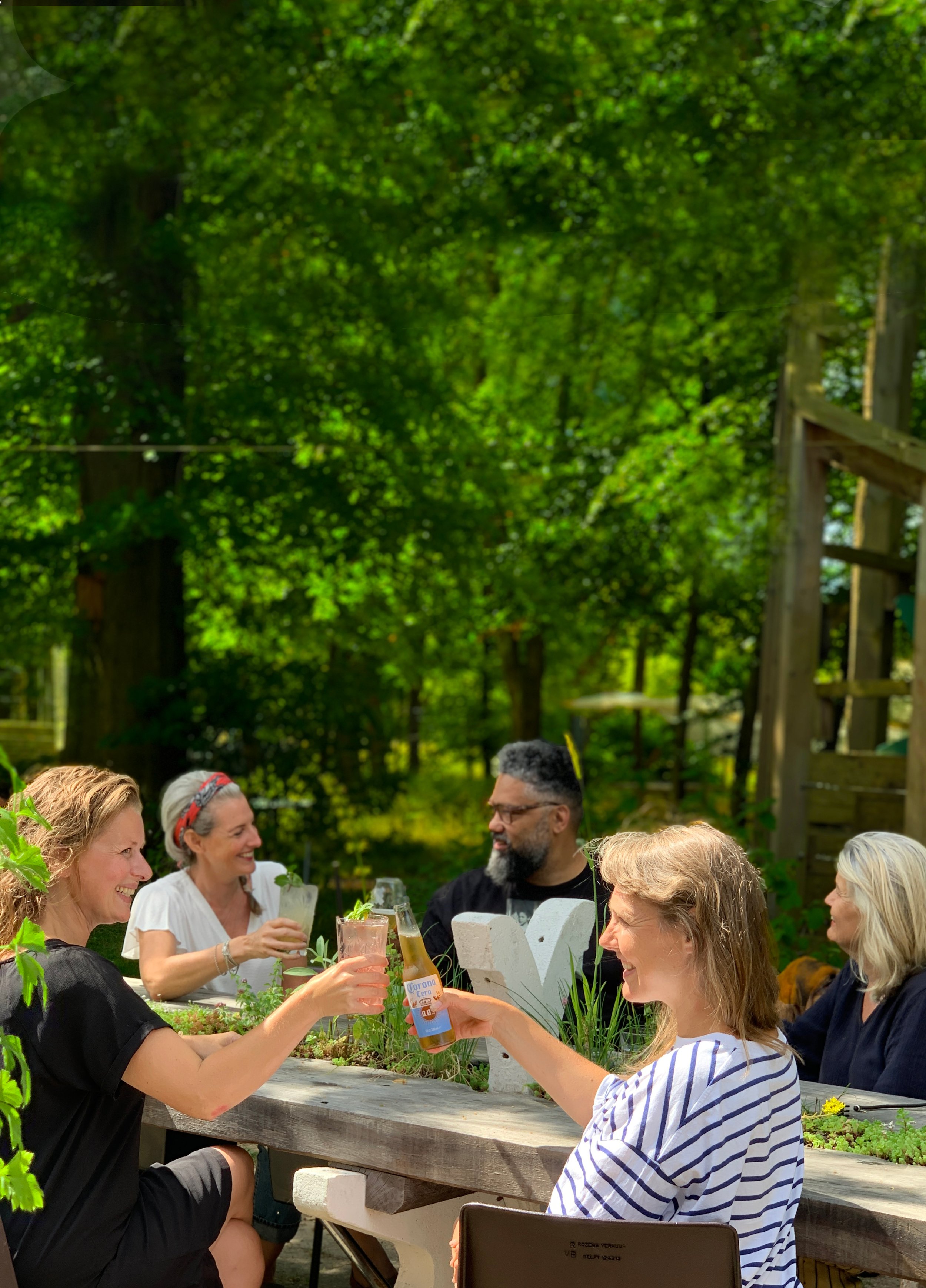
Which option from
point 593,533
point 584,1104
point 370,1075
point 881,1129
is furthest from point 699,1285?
point 593,533

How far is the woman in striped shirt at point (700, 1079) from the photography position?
1744mm

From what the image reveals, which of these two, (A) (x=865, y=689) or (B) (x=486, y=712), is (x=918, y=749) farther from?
(B) (x=486, y=712)

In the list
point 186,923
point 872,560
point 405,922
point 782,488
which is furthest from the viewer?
point 782,488

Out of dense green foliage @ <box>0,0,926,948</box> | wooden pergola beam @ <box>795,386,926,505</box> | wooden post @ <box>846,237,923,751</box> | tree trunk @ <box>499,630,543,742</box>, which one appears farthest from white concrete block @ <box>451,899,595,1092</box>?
tree trunk @ <box>499,630,543,742</box>

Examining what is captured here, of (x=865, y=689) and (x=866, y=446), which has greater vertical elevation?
(x=866, y=446)

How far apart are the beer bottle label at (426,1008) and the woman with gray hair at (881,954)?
113 cm

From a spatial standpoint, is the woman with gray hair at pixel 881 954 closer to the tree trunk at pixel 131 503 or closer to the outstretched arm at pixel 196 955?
the outstretched arm at pixel 196 955

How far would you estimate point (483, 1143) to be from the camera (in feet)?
7.04

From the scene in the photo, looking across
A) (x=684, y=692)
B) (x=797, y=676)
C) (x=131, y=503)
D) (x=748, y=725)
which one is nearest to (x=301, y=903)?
(x=797, y=676)

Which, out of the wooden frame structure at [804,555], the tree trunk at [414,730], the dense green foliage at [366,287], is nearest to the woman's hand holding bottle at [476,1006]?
the wooden frame structure at [804,555]

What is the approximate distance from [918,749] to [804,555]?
1586 mm

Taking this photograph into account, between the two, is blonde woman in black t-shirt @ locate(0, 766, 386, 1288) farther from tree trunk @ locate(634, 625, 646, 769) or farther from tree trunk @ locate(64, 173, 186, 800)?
tree trunk @ locate(634, 625, 646, 769)

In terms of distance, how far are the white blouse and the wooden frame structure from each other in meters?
3.71

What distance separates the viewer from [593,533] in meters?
9.59
